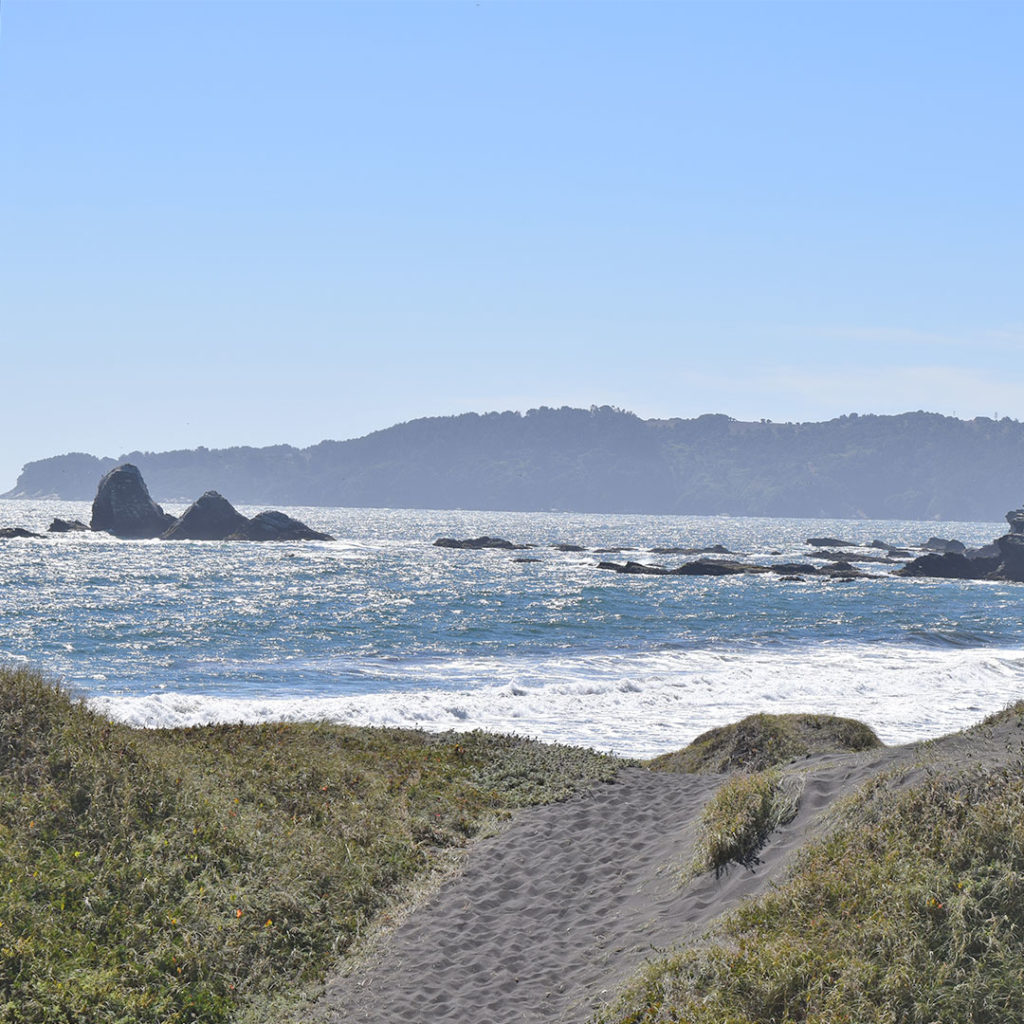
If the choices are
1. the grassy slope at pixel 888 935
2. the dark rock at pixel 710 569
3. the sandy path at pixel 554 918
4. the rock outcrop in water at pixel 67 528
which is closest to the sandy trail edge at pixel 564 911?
the sandy path at pixel 554 918

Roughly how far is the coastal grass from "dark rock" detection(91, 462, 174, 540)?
128545 millimetres

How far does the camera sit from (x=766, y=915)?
8727mm

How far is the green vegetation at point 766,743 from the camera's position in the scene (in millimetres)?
18641

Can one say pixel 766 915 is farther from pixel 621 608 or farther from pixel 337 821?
pixel 621 608

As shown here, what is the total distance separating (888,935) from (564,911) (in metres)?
4.62

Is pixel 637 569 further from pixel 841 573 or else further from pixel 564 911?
pixel 564 911

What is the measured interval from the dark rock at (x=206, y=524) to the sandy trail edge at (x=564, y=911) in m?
125

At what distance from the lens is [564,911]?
1120cm

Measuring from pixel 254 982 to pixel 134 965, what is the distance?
1.27m

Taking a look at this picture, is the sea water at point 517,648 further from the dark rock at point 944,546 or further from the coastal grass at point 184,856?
the dark rock at point 944,546

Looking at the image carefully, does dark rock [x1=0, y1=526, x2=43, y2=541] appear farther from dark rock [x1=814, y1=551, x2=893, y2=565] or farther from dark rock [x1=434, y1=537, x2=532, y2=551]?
dark rock [x1=814, y1=551, x2=893, y2=565]

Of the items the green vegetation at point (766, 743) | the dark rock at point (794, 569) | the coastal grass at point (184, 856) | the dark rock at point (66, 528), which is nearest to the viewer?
the coastal grass at point (184, 856)

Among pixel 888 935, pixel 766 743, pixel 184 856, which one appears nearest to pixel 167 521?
pixel 766 743

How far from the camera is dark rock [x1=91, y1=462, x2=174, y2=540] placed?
135m
